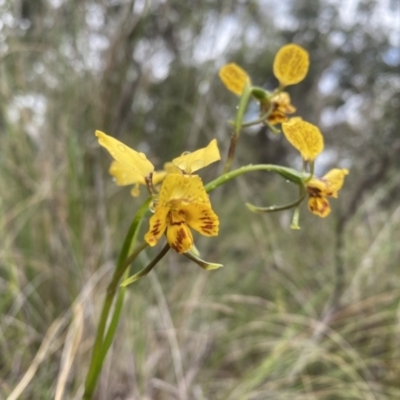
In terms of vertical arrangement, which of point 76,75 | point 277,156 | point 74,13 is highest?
point 74,13

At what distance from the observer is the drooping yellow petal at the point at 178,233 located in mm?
505

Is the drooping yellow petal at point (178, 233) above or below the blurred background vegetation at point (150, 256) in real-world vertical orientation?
above

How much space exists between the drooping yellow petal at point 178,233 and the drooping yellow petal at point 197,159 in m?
0.05

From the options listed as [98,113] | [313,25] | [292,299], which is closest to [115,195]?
[98,113]

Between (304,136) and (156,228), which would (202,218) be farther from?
(304,136)

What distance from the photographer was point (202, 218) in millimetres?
537

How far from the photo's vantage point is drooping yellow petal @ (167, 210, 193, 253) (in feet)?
1.66

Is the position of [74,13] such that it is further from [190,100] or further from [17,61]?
[190,100]

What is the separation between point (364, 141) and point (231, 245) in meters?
0.92

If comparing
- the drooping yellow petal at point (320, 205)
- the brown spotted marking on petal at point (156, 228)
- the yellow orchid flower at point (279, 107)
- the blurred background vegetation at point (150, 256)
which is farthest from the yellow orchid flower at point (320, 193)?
the blurred background vegetation at point (150, 256)

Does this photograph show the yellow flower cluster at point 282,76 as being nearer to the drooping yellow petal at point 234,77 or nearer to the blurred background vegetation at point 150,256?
the drooping yellow petal at point 234,77

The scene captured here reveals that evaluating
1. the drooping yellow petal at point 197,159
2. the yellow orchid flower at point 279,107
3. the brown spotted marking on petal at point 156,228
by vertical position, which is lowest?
the brown spotted marking on petal at point 156,228

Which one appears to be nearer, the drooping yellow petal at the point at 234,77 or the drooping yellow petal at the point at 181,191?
the drooping yellow petal at the point at 181,191

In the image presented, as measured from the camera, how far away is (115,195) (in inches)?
79.4
